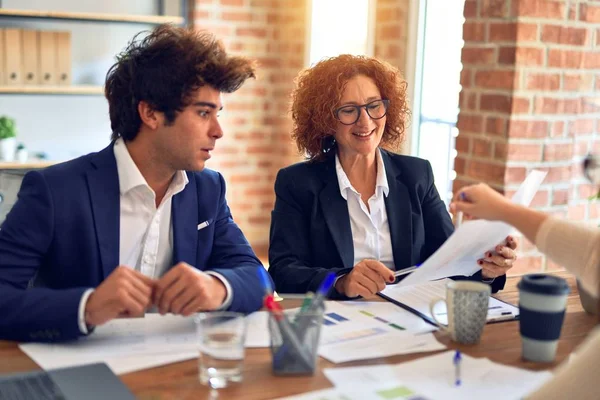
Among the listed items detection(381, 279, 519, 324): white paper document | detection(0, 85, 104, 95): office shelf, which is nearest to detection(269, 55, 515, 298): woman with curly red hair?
detection(381, 279, 519, 324): white paper document

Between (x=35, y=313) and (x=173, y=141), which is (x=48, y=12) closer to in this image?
(x=173, y=141)

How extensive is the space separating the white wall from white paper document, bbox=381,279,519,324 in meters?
2.89

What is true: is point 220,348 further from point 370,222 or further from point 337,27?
point 337,27

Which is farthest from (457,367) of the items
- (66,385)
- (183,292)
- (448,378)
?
(66,385)

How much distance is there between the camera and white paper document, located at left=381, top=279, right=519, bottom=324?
165 cm

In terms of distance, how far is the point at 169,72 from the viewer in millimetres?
1751

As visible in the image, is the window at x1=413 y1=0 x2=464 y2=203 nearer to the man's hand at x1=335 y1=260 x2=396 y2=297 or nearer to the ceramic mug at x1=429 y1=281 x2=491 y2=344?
the man's hand at x1=335 y1=260 x2=396 y2=297

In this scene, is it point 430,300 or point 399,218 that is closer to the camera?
point 430,300

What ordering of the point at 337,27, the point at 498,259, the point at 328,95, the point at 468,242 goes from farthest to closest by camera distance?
the point at 337,27 → the point at 328,95 → the point at 498,259 → the point at 468,242

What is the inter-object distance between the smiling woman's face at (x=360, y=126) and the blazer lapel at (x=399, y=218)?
10cm

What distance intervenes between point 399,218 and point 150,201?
0.75 m

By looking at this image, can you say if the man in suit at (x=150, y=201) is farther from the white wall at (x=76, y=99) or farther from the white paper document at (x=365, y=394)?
the white wall at (x=76, y=99)

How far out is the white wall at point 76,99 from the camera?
4.20 metres

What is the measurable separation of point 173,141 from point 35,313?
0.54m
